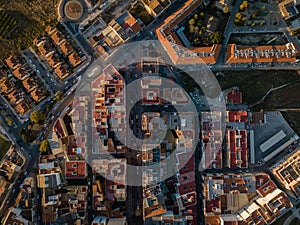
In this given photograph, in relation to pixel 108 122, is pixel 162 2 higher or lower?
higher

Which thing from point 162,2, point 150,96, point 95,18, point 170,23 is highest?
point 95,18

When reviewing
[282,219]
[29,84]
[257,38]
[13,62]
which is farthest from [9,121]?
[282,219]

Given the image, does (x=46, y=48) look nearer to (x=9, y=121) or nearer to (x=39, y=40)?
(x=39, y=40)

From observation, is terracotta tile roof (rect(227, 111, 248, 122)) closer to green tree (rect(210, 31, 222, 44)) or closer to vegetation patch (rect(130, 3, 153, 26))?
green tree (rect(210, 31, 222, 44))

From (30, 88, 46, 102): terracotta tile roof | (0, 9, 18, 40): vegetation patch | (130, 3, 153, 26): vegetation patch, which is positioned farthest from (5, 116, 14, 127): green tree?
(130, 3, 153, 26): vegetation patch

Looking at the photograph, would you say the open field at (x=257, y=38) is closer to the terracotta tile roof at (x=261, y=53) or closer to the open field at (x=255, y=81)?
the terracotta tile roof at (x=261, y=53)

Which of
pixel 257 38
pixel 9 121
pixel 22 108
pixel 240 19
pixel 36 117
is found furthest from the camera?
pixel 257 38

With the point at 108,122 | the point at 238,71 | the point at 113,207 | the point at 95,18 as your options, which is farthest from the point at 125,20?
the point at 113,207

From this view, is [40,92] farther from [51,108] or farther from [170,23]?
[170,23]
